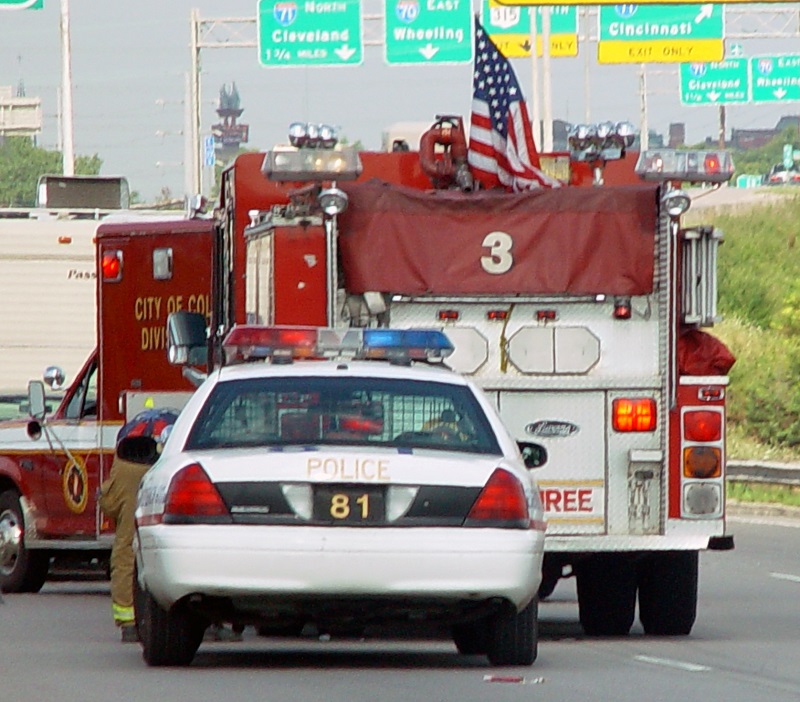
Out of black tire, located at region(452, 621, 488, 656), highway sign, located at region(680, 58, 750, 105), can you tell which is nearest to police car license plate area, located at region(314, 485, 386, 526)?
black tire, located at region(452, 621, 488, 656)

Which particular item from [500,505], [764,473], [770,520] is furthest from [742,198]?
[500,505]

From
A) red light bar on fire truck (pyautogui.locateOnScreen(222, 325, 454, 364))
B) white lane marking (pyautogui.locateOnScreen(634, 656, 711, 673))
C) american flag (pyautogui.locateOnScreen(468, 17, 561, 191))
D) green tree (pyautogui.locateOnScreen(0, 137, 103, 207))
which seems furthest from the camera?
green tree (pyautogui.locateOnScreen(0, 137, 103, 207))

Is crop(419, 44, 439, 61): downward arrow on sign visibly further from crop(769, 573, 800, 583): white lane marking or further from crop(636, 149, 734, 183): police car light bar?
crop(636, 149, 734, 183): police car light bar

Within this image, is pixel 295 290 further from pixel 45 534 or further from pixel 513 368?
pixel 45 534

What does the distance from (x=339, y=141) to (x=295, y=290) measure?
1084mm

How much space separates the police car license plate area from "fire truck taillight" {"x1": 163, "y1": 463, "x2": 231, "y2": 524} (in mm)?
413

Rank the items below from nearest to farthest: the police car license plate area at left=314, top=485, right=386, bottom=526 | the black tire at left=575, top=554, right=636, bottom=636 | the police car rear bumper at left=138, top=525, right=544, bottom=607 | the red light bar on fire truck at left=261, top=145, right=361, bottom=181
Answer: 1. the police car rear bumper at left=138, top=525, right=544, bottom=607
2. the police car license plate area at left=314, top=485, right=386, bottom=526
3. the red light bar on fire truck at left=261, top=145, right=361, bottom=181
4. the black tire at left=575, top=554, right=636, bottom=636

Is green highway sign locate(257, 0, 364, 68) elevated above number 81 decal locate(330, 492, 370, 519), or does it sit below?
above

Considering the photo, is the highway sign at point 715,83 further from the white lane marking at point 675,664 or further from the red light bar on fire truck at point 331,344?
the red light bar on fire truck at point 331,344

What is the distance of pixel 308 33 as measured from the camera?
138 feet

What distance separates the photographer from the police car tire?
423 inches

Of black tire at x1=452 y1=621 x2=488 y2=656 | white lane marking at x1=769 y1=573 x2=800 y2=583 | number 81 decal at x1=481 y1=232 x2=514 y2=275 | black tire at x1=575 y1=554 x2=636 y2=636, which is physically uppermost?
number 81 decal at x1=481 y1=232 x2=514 y2=275

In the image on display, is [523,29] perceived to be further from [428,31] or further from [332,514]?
[332,514]

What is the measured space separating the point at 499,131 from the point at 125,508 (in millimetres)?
3853
